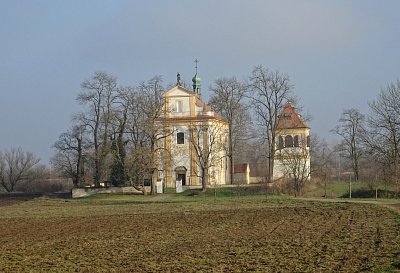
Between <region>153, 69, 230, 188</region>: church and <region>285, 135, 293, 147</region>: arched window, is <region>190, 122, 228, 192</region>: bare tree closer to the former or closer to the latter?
<region>153, 69, 230, 188</region>: church

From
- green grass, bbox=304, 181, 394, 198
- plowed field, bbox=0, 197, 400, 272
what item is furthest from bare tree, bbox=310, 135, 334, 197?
plowed field, bbox=0, 197, 400, 272

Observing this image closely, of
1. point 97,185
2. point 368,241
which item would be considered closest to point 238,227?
point 368,241

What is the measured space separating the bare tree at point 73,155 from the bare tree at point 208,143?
13.6m

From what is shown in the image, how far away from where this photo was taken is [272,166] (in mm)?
63969

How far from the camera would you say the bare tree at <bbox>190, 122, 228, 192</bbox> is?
61188 mm

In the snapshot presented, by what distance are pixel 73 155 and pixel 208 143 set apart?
19520mm

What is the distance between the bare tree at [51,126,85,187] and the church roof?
22981 millimetres

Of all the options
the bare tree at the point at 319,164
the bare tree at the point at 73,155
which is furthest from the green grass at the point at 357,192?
the bare tree at the point at 73,155

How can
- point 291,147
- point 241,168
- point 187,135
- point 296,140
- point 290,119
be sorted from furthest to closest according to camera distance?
point 241,168, point 290,119, point 296,140, point 187,135, point 291,147

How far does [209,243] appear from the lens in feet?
61.9

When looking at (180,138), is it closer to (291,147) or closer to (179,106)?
(179,106)

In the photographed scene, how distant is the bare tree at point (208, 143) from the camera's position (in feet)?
201

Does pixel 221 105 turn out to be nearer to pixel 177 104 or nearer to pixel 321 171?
pixel 177 104

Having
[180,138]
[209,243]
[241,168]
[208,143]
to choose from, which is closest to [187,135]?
[180,138]
